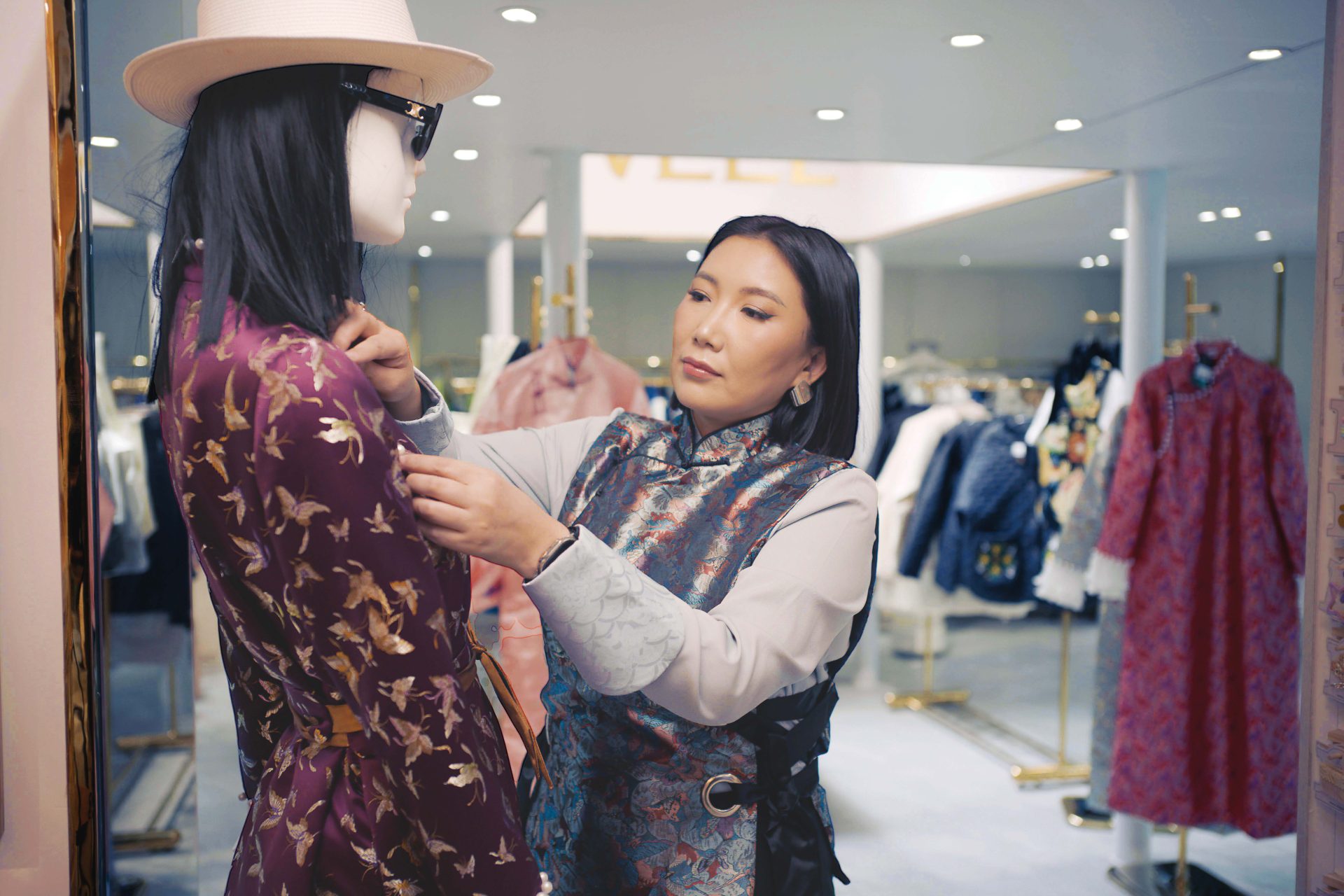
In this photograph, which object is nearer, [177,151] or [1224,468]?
[177,151]

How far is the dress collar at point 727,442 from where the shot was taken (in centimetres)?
137

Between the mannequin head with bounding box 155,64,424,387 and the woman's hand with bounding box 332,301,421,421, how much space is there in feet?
0.13

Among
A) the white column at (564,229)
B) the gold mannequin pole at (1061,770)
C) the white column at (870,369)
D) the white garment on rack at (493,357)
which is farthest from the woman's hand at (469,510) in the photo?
the white column at (870,369)

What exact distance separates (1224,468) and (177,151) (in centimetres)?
278

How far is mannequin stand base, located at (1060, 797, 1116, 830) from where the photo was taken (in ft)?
11.4

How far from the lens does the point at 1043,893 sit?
2.95 meters

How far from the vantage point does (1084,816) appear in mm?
3506

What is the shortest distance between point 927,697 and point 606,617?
4.04m

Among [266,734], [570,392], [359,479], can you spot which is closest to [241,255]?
[359,479]

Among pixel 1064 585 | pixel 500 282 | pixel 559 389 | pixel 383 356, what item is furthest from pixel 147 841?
pixel 500 282

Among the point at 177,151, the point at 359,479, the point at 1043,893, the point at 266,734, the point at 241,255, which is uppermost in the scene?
the point at 177,151

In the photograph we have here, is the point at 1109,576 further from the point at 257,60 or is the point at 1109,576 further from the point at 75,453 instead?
the point at 257,60

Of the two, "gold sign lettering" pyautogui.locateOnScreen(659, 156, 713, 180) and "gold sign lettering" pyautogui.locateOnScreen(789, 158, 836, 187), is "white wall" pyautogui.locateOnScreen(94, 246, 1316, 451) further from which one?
"gold sign lettering" pyautogui.locateOnScreen(789, 158, 836, 187)

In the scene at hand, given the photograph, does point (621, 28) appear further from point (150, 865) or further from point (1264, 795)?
point (1264, 795)
